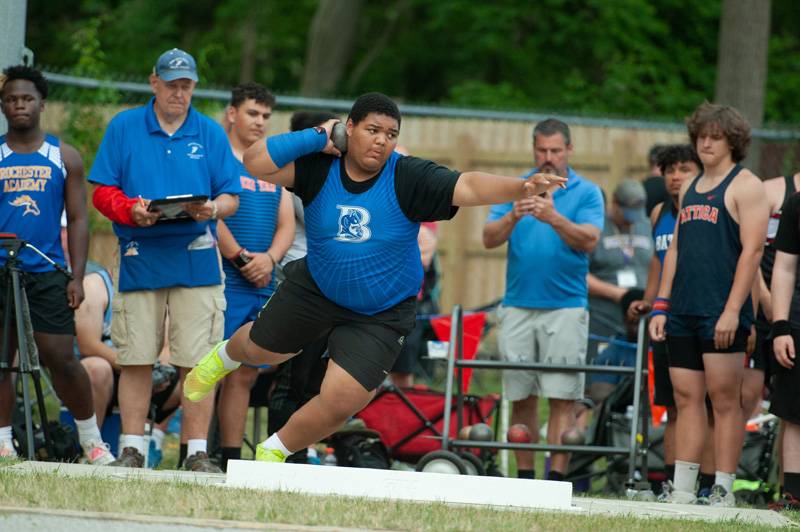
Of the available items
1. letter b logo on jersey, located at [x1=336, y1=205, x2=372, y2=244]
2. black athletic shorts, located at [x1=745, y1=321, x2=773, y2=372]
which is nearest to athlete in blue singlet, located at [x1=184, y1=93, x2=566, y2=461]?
letter b logo on jersey, located at [x1=336, y1=205, x2=372, y2=244]

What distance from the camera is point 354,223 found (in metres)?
6.53

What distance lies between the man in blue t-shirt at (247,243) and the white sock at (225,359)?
1.06 metres

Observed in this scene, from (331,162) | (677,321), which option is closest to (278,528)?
(331,162)

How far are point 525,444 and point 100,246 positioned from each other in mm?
6417

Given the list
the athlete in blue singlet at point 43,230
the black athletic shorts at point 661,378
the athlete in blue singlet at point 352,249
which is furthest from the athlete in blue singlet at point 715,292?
the athlete in blue singlet at point 43,230

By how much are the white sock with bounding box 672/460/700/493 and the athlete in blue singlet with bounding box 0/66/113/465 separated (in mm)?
3454

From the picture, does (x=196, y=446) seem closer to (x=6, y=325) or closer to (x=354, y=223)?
(x=6, y=325)

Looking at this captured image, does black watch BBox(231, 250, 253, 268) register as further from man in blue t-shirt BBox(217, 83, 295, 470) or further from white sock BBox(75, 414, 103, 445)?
white sock BBox(75, 414, 103, 445)

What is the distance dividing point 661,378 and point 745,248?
1139 millimetres

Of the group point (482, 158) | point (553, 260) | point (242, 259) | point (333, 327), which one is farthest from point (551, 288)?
point (482, 158)

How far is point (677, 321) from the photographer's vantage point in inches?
301

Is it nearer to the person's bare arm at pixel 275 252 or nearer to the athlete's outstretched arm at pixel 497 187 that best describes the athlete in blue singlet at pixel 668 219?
the athlete's outstretched arm at pixel 497 187

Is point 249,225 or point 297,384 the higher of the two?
point 249,225

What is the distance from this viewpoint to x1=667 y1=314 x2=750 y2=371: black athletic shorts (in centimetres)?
748
